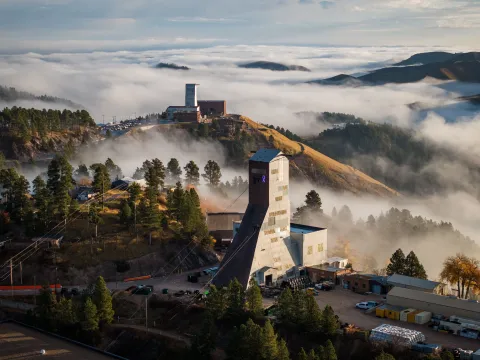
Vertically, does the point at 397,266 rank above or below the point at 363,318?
above

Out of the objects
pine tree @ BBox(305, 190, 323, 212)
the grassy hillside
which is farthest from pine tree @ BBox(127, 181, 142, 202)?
the grassy hillside

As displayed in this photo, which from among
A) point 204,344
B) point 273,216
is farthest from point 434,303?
point 204,344

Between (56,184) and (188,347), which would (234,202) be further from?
(188,347)

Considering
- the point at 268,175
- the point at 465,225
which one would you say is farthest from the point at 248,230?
the point at 465,225

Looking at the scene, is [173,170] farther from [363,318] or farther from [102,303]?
[363,318]

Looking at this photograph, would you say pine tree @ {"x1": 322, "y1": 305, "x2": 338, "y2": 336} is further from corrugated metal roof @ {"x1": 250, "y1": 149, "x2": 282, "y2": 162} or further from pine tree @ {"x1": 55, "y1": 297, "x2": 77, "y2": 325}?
pine tree @ {"x1": 55, "y1": 297, "x2": 77, "y2": 325}

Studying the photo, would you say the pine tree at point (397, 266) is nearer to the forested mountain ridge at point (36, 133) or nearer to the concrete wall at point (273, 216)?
the concrete wall at point (273, 216)

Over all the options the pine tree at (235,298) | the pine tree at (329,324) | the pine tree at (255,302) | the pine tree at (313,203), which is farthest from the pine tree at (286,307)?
the pine tree at (313,203)
